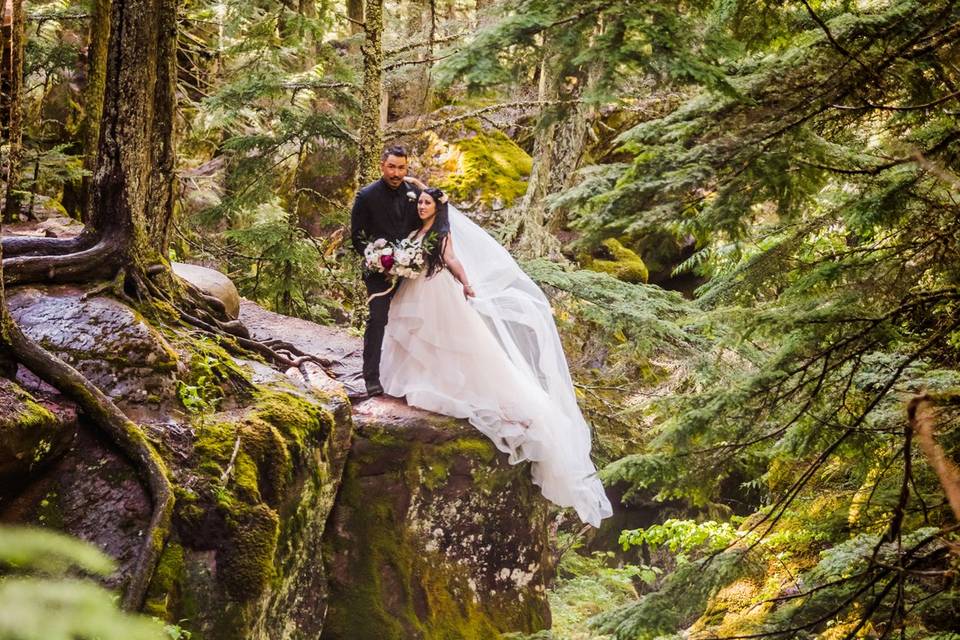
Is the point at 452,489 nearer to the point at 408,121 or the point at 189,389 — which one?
the point at 189,389

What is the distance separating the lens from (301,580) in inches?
239

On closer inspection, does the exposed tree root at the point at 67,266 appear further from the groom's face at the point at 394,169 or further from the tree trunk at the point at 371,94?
the tree trunk at the point at 371,94

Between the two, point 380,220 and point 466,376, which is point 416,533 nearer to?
point 466,376

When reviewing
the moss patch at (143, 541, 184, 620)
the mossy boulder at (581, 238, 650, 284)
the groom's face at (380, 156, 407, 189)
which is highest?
the groom's face at (380, 156, 407, 189)

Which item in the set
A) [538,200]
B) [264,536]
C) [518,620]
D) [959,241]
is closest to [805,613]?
[959,241]

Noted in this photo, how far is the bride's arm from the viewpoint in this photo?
6.94m

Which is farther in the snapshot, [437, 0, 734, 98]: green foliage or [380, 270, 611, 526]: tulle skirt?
[380, 270, 611, 526]: tulle skirt

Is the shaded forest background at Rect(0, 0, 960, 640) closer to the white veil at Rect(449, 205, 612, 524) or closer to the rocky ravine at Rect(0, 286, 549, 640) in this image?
the rocky ravine at Rect(0, 286, 549, 640)

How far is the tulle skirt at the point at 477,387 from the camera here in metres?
7.05

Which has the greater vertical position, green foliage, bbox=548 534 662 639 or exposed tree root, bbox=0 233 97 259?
exposed tree root, bbox=0 233 97 259

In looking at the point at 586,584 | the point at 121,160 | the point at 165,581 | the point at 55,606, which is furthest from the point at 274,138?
the point at 55,606

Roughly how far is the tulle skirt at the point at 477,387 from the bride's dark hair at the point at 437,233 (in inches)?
6.7

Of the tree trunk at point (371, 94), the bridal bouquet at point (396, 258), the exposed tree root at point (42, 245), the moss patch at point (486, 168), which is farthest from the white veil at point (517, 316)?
the moss patch at point (486, 168)

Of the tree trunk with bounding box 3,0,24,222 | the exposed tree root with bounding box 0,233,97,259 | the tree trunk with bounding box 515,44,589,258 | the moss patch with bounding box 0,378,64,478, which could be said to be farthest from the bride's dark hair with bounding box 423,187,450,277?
the tree trunk with bounding box 515,44,589,258
